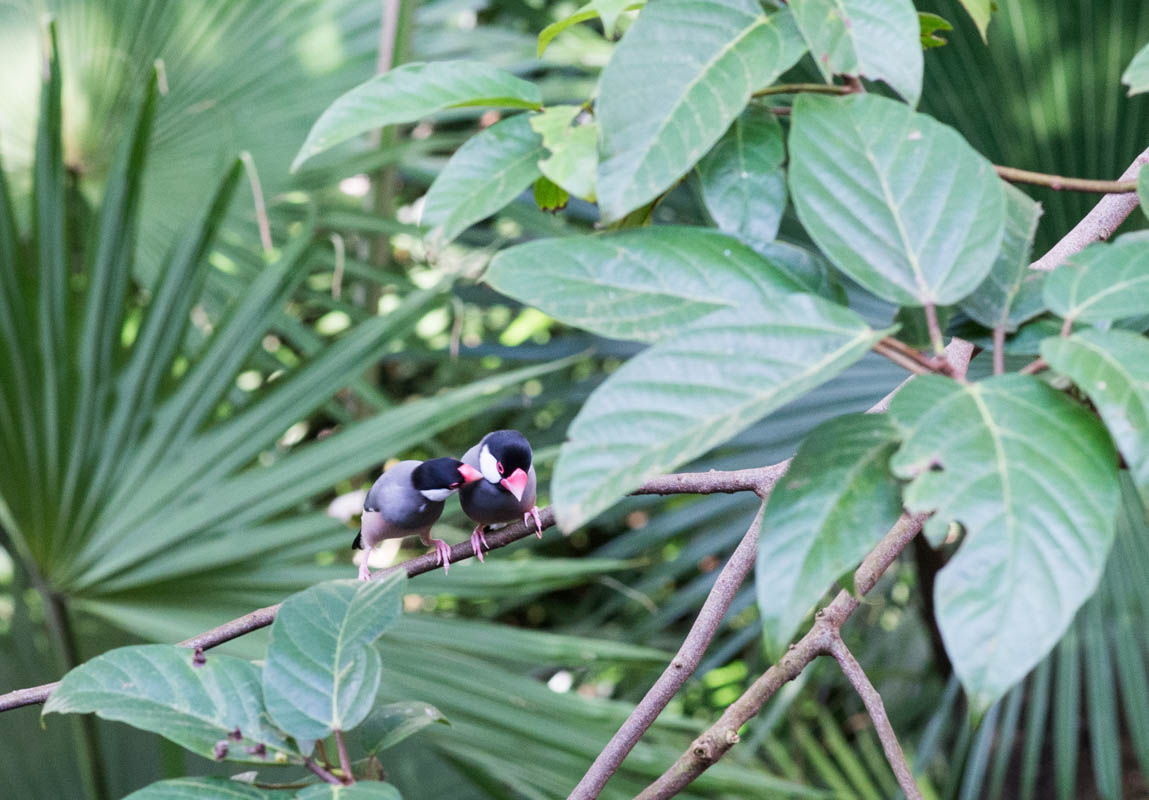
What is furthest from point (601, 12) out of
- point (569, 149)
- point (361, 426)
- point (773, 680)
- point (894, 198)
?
point (361, 426)

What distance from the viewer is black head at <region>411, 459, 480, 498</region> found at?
3.15 ft

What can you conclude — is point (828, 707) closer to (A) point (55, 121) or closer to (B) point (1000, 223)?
(A) point (55, 121)

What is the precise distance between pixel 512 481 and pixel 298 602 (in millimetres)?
365

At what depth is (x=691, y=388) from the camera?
1.28 feet

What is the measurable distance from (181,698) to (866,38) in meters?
0.50

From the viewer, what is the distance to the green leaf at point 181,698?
0.54m

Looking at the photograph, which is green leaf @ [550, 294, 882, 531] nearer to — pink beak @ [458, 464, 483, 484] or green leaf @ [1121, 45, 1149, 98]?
green leaf @ [1121, 45, 1149, 98]

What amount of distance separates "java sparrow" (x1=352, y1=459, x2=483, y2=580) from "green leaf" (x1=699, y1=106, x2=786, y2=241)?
1.64ft

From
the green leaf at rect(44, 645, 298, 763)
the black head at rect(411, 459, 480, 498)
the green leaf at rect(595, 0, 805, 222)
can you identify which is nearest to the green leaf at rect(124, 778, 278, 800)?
the green leaf at rect(44, 645, 298, 763)

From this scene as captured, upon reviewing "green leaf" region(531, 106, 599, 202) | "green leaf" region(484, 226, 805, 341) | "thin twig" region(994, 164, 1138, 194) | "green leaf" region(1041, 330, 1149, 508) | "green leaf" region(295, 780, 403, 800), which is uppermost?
"green leaf" region(531, 106, 599, 202)

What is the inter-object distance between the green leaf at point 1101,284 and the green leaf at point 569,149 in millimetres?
214

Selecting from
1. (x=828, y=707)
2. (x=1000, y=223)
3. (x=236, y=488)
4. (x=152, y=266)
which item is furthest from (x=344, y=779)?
(x=828, y=707)

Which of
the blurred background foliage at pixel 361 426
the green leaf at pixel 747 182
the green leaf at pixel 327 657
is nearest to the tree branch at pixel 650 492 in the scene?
the green leaf at pixel 327 657

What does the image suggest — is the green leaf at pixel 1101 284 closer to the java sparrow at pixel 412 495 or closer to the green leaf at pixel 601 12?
the green leaf at pixel 601 12
